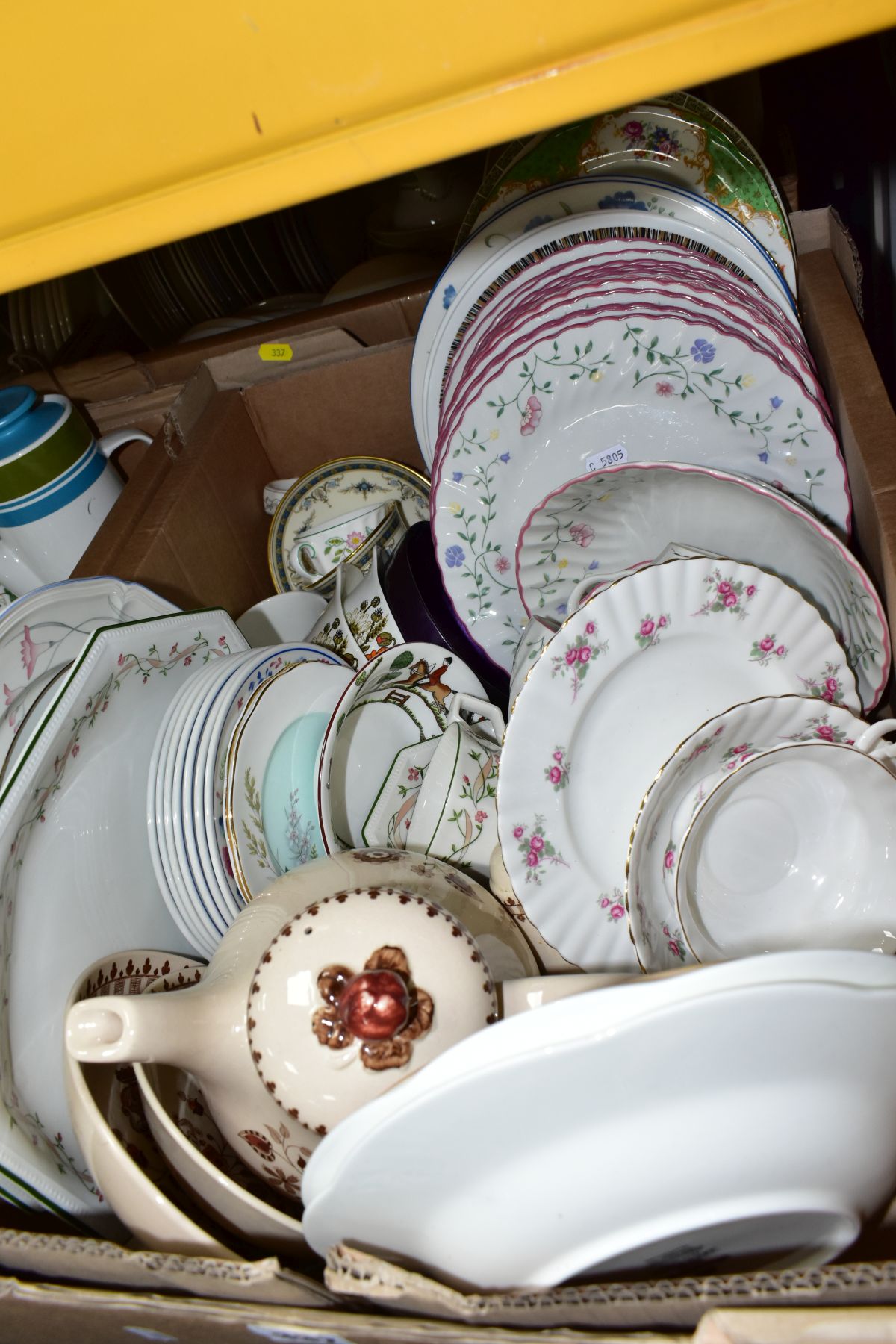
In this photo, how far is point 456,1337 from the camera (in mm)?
396

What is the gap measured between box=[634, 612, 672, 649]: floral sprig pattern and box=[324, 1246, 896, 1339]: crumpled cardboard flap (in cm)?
38

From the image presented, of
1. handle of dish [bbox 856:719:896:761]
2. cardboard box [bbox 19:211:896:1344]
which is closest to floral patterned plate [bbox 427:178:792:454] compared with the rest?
cardboard box [bbox 19:211:896:1344]

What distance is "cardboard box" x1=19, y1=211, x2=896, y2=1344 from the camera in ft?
1.28


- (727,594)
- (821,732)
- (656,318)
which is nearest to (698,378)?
(656,318)

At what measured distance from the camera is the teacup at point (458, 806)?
703 millimetres

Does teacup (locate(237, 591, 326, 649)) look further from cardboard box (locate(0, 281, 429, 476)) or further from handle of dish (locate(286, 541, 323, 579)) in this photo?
cardboard box (locate(0, 281, 429, 476))

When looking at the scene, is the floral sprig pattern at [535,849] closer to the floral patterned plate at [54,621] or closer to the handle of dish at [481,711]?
the handle of dish at [481,711]

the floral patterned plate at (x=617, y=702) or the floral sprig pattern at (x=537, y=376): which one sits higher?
the floral sprig pattern at (x=537, y=376)

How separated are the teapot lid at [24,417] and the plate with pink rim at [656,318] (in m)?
0.47

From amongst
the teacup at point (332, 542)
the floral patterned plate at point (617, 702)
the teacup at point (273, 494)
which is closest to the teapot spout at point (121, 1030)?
the floral patterned plate at point (617, 702)

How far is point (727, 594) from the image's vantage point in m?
0.65

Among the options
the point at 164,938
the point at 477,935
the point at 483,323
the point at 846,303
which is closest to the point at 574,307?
the point at 483,323

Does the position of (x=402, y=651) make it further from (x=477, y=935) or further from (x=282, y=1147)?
(x=282, y=1147)

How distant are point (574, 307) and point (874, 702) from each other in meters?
0.39
